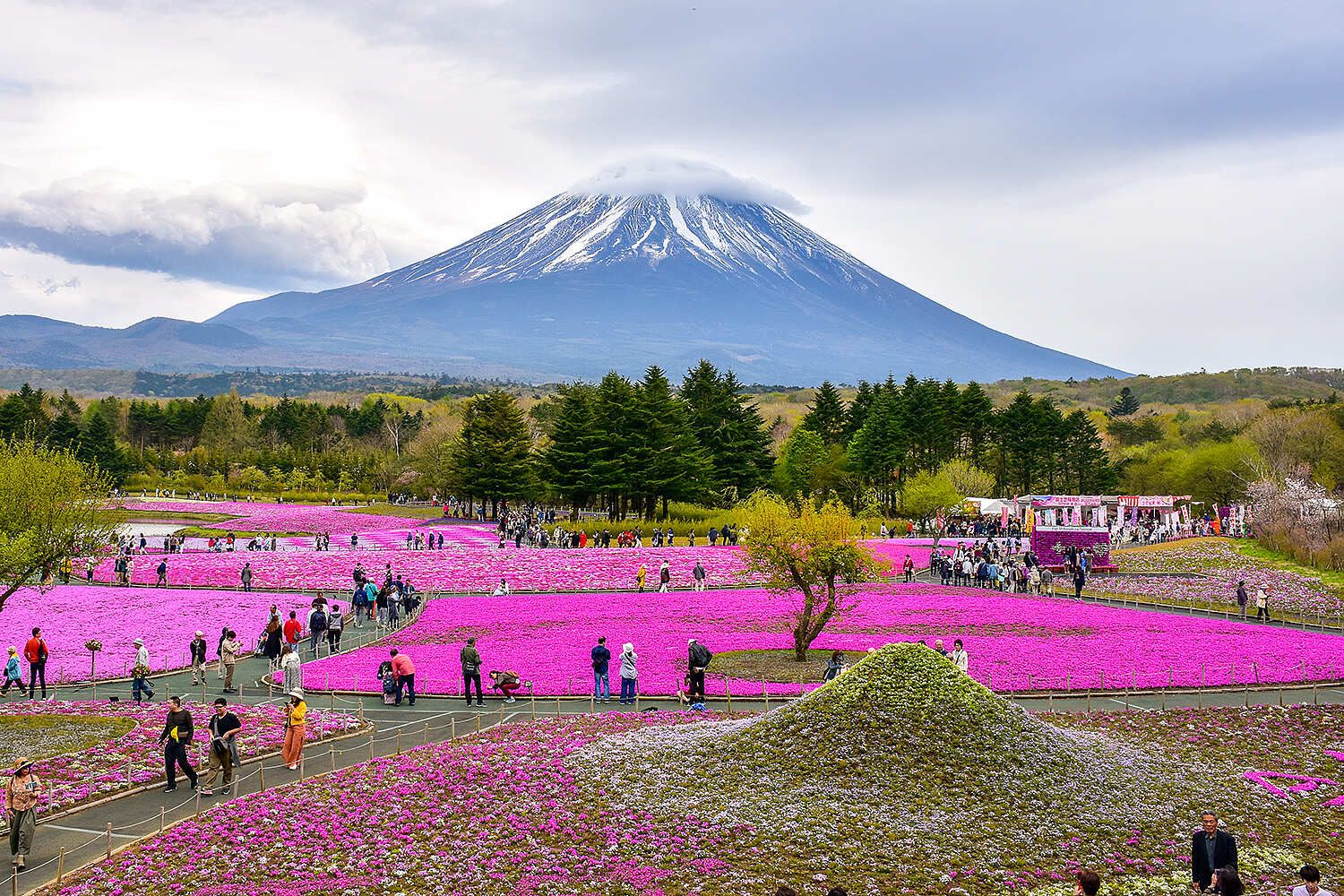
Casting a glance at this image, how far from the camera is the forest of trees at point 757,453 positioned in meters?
77.4

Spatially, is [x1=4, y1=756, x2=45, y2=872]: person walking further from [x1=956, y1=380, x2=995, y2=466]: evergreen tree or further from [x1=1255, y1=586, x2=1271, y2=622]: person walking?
[x1=956, y1=380, x2=995, y2=466]: evergreen tree

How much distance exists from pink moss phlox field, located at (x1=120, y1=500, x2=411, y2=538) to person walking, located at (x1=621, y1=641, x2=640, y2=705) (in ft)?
180

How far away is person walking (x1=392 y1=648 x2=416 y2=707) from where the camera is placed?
24.6 m

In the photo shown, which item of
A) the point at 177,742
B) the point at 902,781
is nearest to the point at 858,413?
the point at 902,781

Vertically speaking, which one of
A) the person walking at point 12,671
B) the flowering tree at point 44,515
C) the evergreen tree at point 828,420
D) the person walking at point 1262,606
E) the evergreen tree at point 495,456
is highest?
the evergreen tree at point 828,420

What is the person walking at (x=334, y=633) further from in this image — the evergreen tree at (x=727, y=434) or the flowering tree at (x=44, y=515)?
the evergreen tree at (x=727, y=434)

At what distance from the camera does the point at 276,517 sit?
272ft

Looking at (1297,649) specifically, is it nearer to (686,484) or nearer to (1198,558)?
(1198,558)

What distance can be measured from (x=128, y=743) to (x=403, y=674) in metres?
5.83

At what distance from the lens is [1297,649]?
3053 centimetres

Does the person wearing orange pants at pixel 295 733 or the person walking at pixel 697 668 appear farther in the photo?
the person walking at pixel 697 668

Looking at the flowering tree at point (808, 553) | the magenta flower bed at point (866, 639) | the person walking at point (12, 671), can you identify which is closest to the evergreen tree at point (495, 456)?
the magenta flower bed at point (866, 639)

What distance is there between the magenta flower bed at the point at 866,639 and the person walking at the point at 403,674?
4.57 feet

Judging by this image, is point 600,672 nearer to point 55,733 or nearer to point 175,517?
point 55,733
